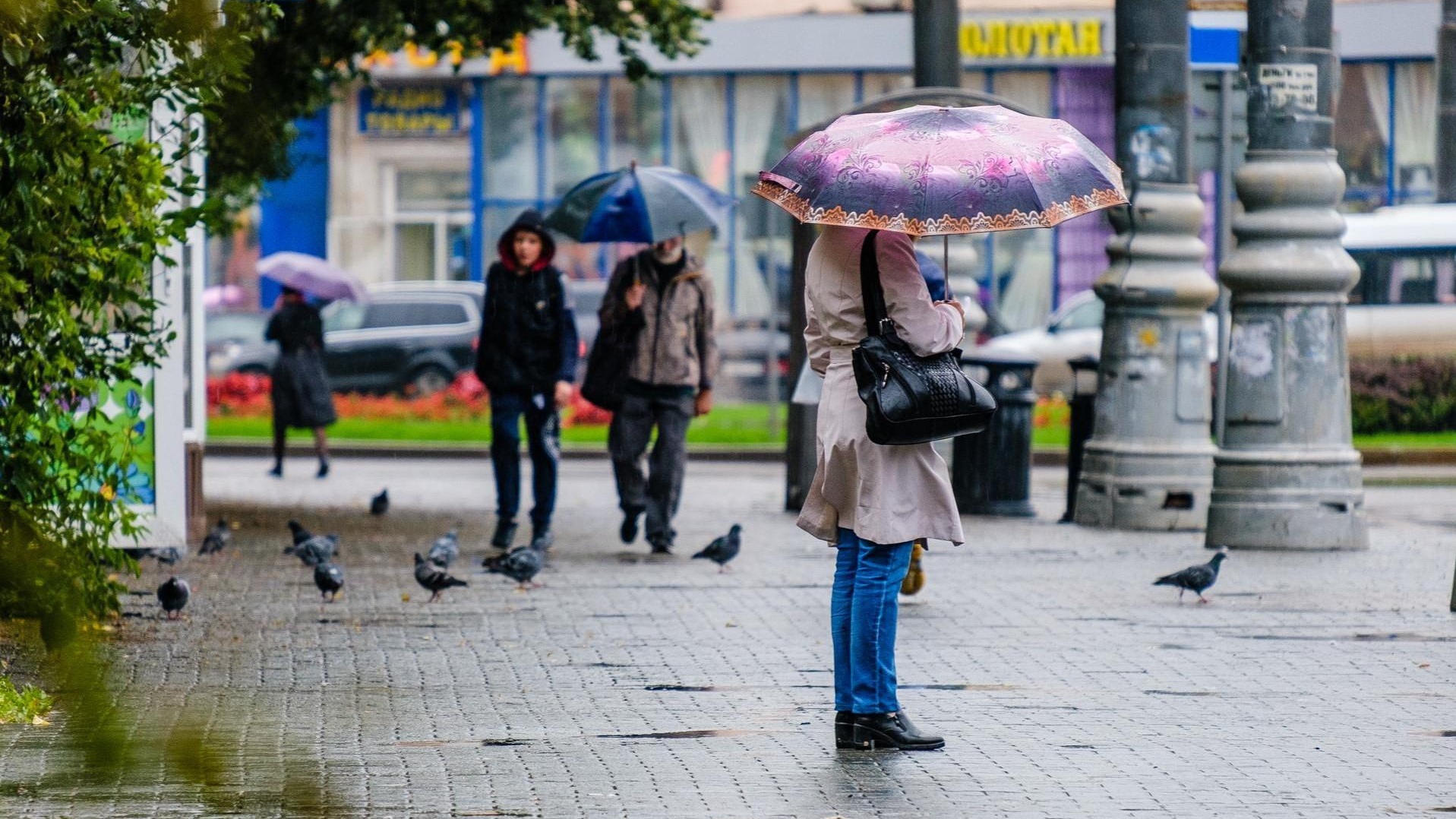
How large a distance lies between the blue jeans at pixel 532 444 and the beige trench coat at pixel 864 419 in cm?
545

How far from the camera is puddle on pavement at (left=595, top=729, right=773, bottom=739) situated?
5.75 meters

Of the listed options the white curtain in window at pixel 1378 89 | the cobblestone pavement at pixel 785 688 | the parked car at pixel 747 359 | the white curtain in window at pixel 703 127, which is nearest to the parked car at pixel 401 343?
the parked car at pixel 747 359

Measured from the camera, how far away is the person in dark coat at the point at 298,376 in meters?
17.8

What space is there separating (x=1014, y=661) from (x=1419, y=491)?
33.8 feet

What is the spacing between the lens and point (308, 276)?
1878 cm

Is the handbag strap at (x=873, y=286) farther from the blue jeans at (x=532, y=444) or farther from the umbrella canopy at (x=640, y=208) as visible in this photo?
the blue jeans at (x=532, y=444)

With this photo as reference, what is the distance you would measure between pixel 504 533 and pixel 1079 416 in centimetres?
432

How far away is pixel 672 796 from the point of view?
16.2 ft

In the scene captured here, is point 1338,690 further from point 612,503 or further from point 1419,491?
point 1419,491

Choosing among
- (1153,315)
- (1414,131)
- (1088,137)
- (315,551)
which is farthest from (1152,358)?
(1414,131)

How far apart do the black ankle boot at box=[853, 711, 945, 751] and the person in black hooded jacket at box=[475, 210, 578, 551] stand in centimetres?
556

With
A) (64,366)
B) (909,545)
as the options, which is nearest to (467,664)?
(64,366)

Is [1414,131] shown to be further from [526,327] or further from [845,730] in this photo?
[845,730]

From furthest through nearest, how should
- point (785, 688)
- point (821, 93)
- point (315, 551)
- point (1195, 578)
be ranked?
point (821, 93), point (315, 551), point (1195, 578), point (785, 688)
